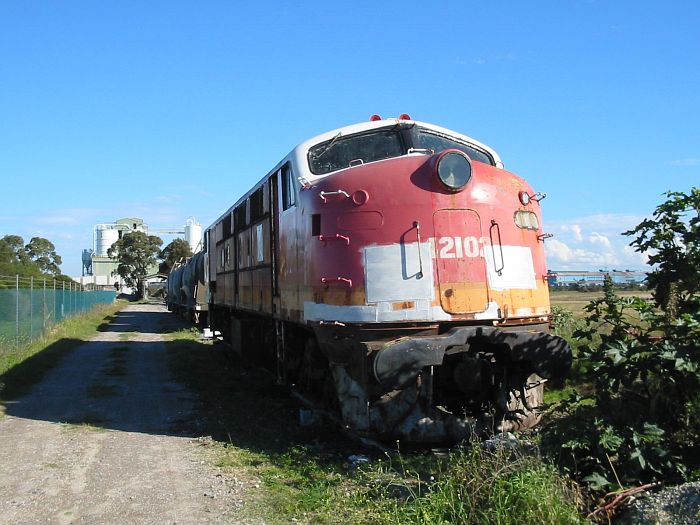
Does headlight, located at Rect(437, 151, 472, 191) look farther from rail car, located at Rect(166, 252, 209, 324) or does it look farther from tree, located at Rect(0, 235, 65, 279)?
tree, located at Rect(0, 235, 65, 279)

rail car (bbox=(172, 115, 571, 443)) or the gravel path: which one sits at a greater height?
rail car (bbox=(172, 115, 571, 443))

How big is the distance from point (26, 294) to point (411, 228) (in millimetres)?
13624

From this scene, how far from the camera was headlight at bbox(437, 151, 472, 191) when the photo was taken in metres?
6.29

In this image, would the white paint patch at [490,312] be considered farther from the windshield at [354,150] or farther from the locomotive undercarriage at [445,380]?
the windshield at [354,150]

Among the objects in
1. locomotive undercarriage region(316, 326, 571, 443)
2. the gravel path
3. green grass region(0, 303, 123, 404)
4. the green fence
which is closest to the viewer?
the gravel path

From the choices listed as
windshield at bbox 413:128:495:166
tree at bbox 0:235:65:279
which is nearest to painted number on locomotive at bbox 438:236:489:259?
windshield at bbox 413:128:495:166

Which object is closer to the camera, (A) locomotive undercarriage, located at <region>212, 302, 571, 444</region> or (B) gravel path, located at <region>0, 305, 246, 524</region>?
(B) gravel path, located at <region>0, 305, 246, 524</region>

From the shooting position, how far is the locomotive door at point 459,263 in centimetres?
619

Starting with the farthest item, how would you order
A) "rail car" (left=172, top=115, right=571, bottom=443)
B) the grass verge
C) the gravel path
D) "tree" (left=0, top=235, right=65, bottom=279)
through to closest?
1. "tree" (left=0, top=235, right=65, bottom=279)
2. "rail car" (left=172, top=115, right=571, bottom=443)
3. the gravel path
4. the grass verge

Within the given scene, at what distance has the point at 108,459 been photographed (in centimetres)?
636

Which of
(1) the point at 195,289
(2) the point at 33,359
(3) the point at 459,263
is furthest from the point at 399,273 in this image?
(1) the point at 195,289

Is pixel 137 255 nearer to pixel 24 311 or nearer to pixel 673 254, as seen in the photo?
pixel 24 311

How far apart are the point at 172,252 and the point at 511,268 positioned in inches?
2946

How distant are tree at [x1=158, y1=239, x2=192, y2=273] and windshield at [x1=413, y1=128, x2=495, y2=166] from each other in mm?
71267
